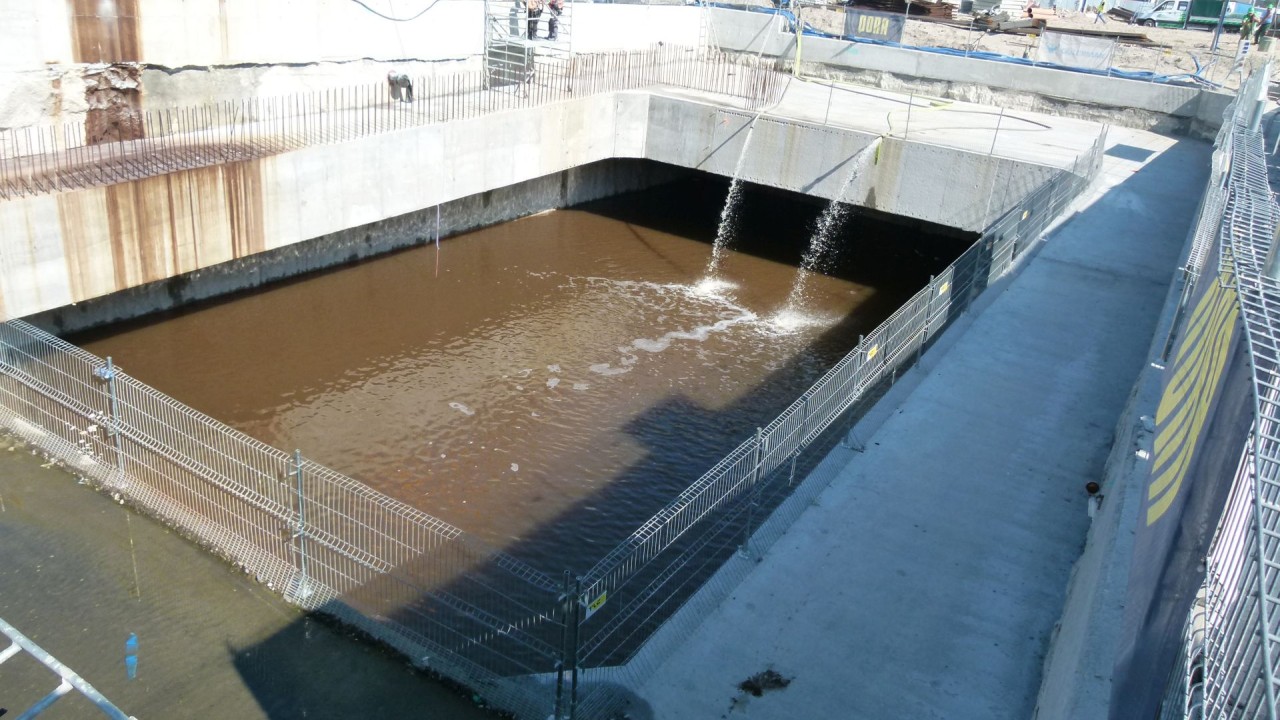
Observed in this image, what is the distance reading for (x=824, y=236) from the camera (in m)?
26.3

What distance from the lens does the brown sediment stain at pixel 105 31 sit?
1586cm

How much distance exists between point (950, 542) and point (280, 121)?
14187mm

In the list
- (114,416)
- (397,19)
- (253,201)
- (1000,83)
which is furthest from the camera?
(1000,83)

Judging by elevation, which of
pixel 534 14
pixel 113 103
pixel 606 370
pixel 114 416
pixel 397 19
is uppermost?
pixel 534 14

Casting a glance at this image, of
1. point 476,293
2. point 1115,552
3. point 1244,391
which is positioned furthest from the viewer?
point 476,293

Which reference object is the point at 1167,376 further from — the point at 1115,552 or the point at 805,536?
the point at 805,536

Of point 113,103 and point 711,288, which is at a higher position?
point 113,103

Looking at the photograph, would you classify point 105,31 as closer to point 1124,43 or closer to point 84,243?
point 84,243

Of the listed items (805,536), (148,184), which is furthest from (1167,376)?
(148,184)

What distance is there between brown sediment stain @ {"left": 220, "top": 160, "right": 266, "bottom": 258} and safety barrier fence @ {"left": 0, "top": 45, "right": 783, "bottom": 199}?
21cm

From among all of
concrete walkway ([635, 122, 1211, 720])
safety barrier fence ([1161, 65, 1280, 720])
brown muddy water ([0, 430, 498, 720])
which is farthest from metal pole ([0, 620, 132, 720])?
brown muddy water ([0, 430, 498, 720])

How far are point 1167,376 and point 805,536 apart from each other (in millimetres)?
3597

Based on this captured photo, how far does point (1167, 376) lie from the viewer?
9516 millimetres

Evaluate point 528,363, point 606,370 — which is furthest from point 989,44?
point 528,363
